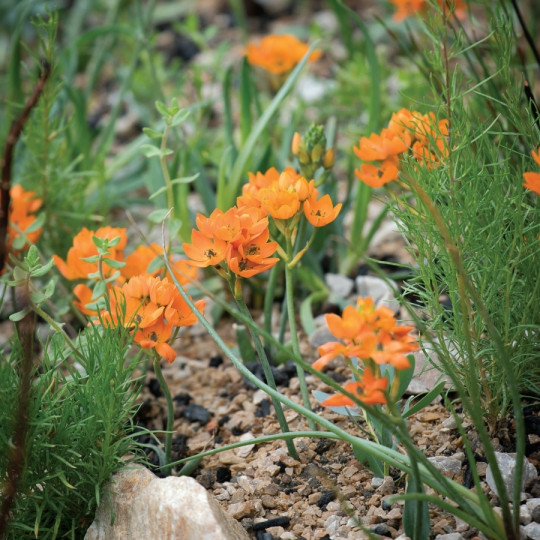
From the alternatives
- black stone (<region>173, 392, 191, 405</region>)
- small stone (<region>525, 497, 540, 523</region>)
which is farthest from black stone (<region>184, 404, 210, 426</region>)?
small stone (<region>525, 497, 540, 523</region>)

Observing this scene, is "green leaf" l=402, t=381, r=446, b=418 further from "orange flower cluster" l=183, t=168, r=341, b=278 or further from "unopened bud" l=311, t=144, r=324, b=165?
"unopened bud" l=311, t=144, r=324, b=165

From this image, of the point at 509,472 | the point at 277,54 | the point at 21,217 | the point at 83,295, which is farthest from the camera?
the point at 277,54

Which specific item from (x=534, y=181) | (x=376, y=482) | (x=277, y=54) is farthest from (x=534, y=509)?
(x=277, y=54)

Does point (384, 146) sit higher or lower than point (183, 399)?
higher

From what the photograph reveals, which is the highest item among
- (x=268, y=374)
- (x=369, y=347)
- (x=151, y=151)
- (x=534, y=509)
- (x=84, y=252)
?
(x=151, y=151)

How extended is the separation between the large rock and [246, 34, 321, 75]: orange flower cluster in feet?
4.65

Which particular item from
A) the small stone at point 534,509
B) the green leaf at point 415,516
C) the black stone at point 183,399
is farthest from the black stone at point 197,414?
the small stone at point 534,509

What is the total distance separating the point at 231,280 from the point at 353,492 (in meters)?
0.45

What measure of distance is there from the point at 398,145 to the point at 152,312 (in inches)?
22.1

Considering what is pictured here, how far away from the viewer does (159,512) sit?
4.02ft

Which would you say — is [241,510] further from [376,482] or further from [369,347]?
[369,347]

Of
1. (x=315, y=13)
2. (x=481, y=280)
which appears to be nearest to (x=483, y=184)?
(x=481, y=280)

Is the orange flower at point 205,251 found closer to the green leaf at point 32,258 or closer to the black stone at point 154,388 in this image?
the green leaf at point 32,258

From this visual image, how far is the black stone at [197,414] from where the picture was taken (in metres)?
1.69
